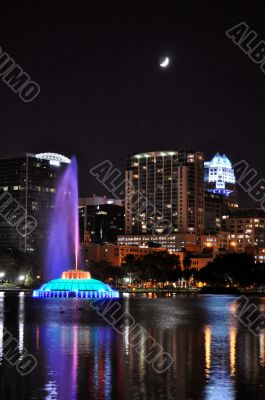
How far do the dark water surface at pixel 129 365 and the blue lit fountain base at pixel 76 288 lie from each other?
70687mm

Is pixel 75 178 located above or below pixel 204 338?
above

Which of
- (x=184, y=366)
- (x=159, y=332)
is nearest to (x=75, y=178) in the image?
(x=159, y=332)

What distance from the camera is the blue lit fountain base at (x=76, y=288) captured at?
132 m

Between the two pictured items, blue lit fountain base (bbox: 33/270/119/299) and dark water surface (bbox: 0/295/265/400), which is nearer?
dark water surface (bbox: 0/295/265/400)

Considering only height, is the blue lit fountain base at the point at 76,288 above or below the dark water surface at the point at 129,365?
above

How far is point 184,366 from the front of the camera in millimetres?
36375

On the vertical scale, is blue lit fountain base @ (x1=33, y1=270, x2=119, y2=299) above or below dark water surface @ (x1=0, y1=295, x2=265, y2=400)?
above

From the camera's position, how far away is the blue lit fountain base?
132m

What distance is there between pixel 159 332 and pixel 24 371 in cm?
2255

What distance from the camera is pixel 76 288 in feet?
434

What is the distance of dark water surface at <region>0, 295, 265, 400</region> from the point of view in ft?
96.7

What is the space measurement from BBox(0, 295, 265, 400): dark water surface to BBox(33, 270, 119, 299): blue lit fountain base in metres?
70.7

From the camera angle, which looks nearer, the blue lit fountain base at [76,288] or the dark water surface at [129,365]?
the dark water surface at [129,365]

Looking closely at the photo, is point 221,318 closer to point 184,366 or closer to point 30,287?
point 184,366
